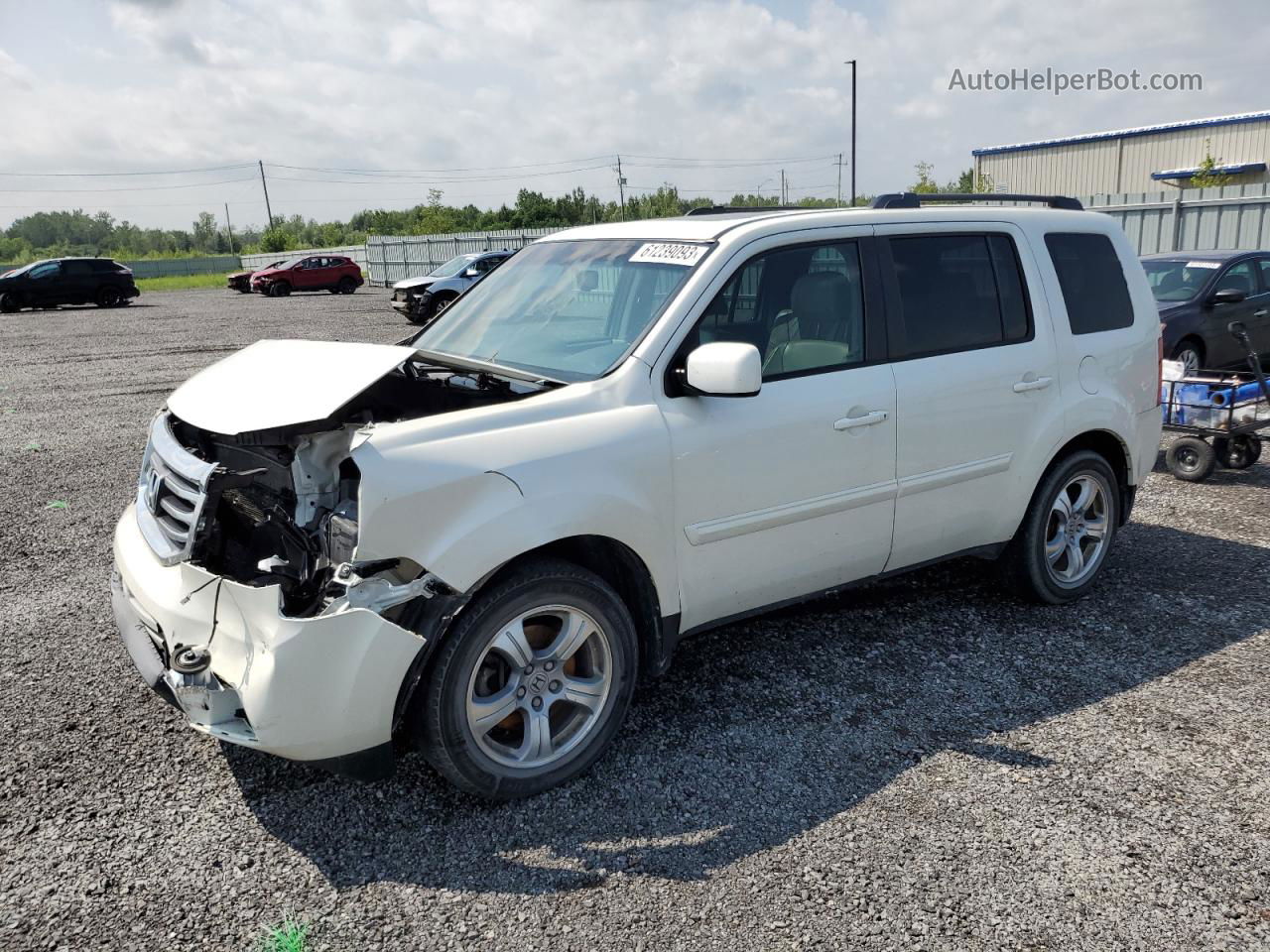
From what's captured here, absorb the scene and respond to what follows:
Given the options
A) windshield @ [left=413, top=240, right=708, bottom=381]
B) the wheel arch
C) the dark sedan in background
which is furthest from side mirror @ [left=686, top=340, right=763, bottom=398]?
the dark sedan in background

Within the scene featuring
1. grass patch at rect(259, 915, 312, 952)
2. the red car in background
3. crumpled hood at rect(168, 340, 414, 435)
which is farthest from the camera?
the red car in background

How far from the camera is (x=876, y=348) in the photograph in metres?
4.17

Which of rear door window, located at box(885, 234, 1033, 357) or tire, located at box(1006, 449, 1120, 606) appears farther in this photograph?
tire, located at box(1006, 449, 1120, 606)

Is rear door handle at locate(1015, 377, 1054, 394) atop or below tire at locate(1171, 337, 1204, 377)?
atop

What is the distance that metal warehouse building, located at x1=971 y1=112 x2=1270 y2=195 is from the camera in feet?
114

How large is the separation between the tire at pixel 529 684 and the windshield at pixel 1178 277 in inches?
367

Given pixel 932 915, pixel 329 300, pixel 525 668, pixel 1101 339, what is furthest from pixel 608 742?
pixel 329 300

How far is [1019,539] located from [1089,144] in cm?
3967

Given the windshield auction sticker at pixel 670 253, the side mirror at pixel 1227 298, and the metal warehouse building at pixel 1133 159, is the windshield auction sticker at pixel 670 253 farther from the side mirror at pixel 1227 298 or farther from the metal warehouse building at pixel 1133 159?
the metal warehouse building at pixel 1133 159

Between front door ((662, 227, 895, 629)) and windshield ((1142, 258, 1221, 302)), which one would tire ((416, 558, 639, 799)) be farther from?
windshield ((1142, 258, 1221, 302))

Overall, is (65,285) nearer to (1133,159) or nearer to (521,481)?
(521,481)

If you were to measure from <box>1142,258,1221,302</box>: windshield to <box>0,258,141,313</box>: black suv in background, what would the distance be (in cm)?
3033

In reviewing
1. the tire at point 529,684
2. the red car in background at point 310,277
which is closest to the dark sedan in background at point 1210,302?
the tire at point 529,684

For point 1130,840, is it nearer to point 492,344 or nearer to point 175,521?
point 492,344
